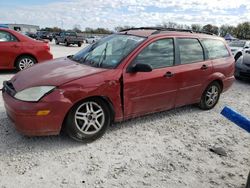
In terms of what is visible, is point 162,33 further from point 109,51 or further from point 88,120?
point 88,120

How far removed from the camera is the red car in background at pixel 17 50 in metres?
8.76

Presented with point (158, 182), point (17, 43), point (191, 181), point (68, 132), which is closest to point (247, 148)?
point (191, 181)

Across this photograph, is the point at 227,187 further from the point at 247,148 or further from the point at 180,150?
the point at 247,148

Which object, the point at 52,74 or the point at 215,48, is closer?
the point at 52,74

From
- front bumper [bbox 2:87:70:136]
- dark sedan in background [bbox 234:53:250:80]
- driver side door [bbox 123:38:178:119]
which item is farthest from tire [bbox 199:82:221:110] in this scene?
dark sedan in background [bbox 234:53:250:80]

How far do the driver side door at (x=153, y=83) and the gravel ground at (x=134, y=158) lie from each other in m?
0.37

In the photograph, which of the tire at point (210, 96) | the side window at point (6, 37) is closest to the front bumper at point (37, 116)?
the tire at point (210, 96)

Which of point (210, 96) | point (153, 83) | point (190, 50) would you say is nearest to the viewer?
point (153, 83)

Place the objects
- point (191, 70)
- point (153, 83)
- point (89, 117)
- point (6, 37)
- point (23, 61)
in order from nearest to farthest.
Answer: point (89, 117) → point (153, 83) → point (191, 70) → point (6, 37) → point (23, 61)

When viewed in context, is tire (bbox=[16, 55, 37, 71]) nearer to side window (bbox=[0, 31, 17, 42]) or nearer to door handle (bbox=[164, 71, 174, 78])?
side window (bbox=[0, 31, 17, 42])

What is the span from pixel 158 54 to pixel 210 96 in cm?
177

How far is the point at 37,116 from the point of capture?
366 centimetres

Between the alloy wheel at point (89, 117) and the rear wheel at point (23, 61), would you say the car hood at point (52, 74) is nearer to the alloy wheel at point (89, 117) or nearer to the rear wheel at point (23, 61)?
the alloy wheel at point (89, 117)

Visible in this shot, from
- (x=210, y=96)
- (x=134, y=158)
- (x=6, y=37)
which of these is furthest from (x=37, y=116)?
(x=6, y=37)
